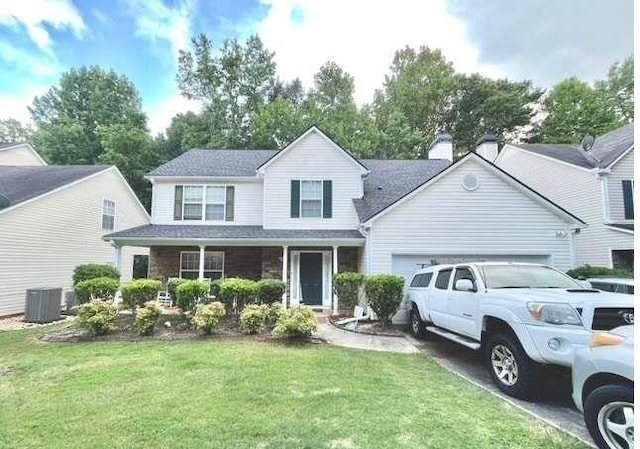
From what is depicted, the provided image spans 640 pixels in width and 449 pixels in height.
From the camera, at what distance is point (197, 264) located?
14953 mm

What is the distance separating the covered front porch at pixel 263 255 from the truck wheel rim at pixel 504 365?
7.13m

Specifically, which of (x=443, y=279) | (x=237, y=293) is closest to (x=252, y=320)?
(x=237, y=293)

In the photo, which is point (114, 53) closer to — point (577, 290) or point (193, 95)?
point (577, 290)

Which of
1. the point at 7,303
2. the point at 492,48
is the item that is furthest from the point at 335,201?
the point at 7,303

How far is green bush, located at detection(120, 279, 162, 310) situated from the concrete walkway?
4512mm

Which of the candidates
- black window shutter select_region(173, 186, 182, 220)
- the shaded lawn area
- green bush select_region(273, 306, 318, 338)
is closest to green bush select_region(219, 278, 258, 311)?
green bush select_region(273, 306, 318, 338)

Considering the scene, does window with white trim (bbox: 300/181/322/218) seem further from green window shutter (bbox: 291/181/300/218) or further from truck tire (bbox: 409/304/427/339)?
truck tire (bbox: 409/304/427/339)

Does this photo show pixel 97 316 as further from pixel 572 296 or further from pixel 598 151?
pixel 598 151

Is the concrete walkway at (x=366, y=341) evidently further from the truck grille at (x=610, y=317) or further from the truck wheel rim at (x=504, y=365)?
the truck grille at (x=610, y=317)

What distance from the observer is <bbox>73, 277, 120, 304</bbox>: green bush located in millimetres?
9391

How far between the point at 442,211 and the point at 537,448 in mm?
8594

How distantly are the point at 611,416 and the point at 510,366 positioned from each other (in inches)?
74.2

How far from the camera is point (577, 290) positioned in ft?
17.5

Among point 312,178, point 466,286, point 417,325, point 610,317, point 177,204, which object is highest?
point 312,178
